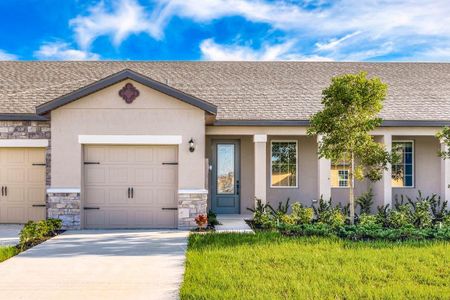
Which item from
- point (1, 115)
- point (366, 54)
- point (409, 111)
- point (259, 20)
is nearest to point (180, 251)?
point (1, 115)

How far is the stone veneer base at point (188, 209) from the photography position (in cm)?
1134

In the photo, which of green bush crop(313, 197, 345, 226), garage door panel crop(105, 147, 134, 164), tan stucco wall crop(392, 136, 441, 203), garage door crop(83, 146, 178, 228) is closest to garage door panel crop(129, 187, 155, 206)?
garage door crop(83, 146, 178, 228)

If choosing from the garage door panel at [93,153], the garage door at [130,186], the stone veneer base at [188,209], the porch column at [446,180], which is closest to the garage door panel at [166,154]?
the garage door at [130,186]

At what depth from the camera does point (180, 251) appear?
28.1 ft

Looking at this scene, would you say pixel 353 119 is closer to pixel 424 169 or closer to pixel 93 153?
pixel 424 169

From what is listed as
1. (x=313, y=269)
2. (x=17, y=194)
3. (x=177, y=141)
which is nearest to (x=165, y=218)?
(x=177, y=141)

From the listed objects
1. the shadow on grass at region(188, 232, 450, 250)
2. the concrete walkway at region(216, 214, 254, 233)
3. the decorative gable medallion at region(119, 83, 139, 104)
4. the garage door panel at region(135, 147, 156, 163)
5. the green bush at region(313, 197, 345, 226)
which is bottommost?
the concrete walkway at region(216, 214, 254, 233)

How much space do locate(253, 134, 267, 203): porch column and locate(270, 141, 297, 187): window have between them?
6.36 ft

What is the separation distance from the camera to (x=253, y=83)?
53.6 ft

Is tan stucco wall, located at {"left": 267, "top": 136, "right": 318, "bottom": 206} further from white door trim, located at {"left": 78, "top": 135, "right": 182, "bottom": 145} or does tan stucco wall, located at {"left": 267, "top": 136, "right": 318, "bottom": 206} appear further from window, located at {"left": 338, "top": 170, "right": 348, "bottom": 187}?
white door trim, located at {"left": 78, "top": 135, "right": 182, "bottom": 145}

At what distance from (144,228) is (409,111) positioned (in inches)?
358

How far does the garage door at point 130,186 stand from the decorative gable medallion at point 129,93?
1.27 meters

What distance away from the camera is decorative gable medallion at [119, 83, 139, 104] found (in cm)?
1129

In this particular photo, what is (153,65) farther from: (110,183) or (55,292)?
(55,292)
